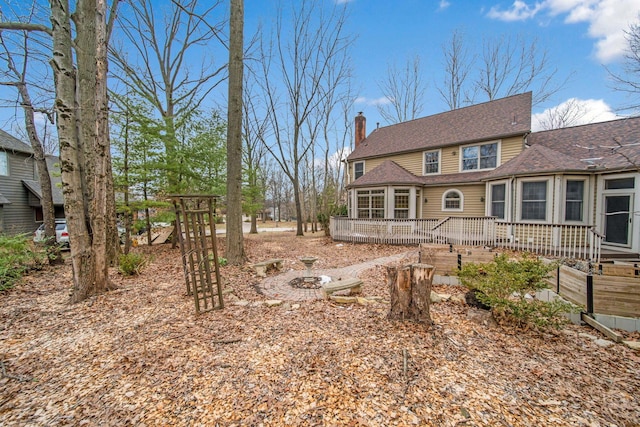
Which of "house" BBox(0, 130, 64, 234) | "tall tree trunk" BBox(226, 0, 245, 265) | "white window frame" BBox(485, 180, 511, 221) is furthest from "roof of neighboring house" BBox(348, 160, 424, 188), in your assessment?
"house" BBox(0, 130, 64, 234)

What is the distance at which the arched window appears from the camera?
40.4 ft

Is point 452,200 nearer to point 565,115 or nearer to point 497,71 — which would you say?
point 497,71

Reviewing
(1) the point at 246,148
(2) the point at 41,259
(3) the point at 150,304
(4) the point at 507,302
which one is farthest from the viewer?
(1) the point at 246,148

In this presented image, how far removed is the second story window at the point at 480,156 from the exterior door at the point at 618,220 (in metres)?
4.06

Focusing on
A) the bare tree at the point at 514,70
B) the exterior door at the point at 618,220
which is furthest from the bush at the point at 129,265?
the bare tree at the point at 514,70

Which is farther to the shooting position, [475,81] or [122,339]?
[475,81]

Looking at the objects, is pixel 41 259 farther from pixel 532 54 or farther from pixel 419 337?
pixel 532 54

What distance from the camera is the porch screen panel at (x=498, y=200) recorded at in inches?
405

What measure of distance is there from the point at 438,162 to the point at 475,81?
11.4 m

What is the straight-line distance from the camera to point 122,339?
10.6 feet

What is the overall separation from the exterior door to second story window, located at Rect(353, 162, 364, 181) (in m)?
10.6

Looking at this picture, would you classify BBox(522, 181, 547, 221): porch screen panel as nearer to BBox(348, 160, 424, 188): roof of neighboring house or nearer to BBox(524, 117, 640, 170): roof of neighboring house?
BBox(524, 117, 640, 170): roof of neighboring house

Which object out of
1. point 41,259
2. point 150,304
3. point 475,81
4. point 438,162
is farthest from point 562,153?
point 41,259

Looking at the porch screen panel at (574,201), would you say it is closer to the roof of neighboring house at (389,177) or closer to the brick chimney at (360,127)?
the roof of neighboring house at (389,177)
